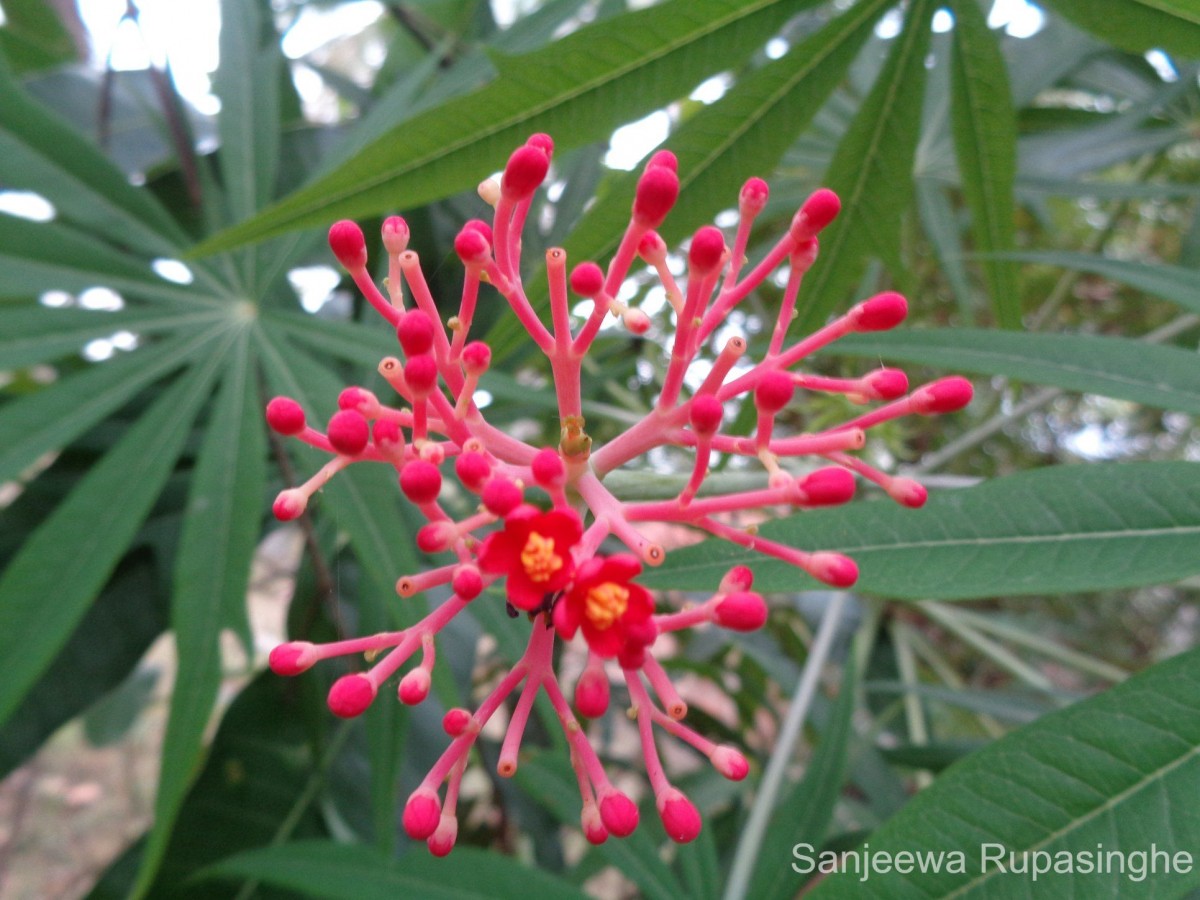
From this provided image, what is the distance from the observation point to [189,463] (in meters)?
1.67

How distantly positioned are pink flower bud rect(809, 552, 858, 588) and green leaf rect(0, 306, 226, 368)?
111cm

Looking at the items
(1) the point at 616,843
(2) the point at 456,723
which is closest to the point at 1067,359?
(2) the point at 456,723

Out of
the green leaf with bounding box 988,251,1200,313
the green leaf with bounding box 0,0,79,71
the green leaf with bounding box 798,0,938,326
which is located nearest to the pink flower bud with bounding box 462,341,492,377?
the green leaf with bounding box 798,0,938,326

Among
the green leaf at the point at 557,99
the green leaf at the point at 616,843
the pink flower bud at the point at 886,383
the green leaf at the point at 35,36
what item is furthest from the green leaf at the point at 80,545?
the green leaf at the point at 35,36

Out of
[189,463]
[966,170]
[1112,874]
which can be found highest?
[189,463]

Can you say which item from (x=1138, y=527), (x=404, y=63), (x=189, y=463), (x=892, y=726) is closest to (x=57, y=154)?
(x=189, y=463)

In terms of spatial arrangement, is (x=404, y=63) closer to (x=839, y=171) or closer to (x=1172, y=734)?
(x=839, y=171)

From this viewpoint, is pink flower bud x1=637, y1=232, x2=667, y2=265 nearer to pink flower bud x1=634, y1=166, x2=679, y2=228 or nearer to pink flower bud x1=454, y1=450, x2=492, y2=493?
pink flower bud x1=634, y1=166, x2=679, y2=228

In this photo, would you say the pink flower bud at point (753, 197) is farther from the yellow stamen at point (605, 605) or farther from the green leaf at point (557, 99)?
the yellow stamen at point (605, 605)

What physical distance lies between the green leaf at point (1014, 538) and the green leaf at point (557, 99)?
406mm

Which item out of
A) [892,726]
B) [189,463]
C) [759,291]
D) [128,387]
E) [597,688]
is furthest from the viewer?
[759,291]

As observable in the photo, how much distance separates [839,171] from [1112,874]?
0.68 m

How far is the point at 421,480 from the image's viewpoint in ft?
1.60

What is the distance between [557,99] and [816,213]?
11.7 inches
